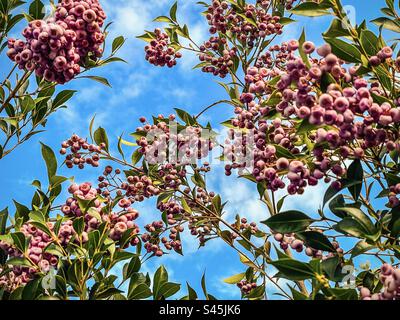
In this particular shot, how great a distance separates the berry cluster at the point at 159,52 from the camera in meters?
4.95

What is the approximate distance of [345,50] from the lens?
2.39 metres

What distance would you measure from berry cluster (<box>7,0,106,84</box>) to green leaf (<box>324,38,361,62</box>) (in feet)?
5.72

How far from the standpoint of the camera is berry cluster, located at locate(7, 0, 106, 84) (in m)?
3.22

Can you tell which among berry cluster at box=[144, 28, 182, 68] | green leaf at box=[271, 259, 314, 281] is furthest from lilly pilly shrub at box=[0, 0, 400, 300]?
berry cluster at box=[144, 28, 182, 68]

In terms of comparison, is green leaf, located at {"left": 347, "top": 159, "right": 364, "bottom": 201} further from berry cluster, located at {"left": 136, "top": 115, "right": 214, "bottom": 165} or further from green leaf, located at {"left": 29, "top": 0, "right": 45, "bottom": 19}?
green leaf, located at {"left": 29, "top": 0, "right": 45, "bottom": 19}

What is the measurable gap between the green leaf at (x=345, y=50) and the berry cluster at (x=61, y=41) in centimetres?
174

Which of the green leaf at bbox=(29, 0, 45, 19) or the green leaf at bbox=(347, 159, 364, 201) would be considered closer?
the green leaf at bbox=(347, 159, 364, 201)

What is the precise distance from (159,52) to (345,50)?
2869mm

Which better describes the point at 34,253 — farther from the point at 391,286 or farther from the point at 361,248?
the point at 391,286

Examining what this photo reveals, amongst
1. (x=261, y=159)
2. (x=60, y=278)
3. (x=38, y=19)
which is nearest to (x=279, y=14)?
(x=38, y=19)

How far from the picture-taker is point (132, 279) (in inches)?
108

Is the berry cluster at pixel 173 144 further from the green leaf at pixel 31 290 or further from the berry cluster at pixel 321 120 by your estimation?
the green leaf at pixel 31 290

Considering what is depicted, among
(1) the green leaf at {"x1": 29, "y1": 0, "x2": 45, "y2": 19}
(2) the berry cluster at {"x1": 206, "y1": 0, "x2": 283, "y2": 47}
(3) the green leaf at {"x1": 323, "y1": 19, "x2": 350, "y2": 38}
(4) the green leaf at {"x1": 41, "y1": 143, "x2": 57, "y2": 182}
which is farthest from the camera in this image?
(2) the berry cluster at {"x1": 206, "y1": 0, "x2": 283, "y2": 47}

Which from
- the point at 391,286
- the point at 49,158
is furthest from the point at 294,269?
the point at 49,158
